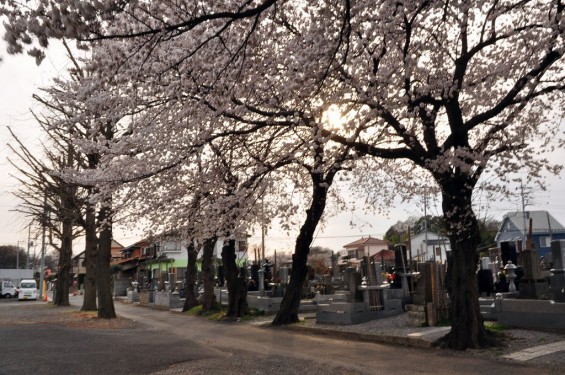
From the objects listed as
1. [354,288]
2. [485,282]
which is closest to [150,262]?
[354,288]

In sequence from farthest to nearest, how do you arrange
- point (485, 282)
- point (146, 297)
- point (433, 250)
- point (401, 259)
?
point (146, 297) → point (433, 250) → point (401, 259) → point (485, 282)

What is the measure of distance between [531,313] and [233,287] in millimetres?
13178

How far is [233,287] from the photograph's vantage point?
2330 cm

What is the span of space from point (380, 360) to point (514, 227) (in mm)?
53869

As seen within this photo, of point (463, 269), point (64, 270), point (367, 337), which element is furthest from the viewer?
point (64, 270)

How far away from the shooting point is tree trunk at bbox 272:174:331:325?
18.6 meters

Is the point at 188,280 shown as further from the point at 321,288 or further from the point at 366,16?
the point at 366,16

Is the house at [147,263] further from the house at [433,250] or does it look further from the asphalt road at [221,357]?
the asphalt road at [221,357]

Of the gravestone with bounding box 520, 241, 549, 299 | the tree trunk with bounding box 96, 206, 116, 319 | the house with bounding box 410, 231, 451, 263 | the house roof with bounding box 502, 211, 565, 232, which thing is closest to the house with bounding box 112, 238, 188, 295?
the house with bounding box 410, 231, 451, 263

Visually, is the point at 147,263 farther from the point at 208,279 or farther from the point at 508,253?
the point at 508,253

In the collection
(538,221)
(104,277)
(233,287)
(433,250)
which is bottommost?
(233,287)

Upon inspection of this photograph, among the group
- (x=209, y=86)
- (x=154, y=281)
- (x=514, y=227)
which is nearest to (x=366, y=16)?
(x=209, y=86)

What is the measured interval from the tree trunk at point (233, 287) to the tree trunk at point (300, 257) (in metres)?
4.51

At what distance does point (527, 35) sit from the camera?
11461 mm
